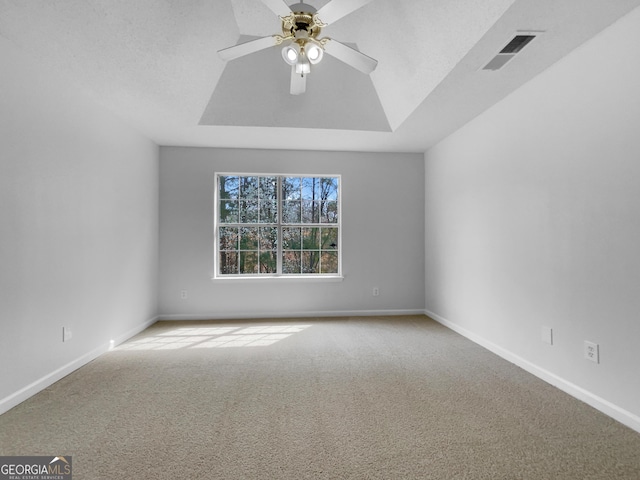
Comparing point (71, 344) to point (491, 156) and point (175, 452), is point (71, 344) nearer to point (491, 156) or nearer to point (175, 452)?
point (175, 452)

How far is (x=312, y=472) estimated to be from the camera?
5.03 feet

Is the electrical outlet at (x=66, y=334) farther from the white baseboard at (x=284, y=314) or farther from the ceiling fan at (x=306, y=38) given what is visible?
the ceiling fan at (x=306, y=38)

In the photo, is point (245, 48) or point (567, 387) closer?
point (245, 48)

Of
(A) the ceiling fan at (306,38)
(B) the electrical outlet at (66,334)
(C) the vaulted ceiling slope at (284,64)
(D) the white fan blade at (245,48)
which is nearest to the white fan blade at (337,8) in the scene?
(A) the ceiling fan at (306,38)

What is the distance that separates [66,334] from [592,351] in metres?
3.86

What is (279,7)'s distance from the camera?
6.44 feet

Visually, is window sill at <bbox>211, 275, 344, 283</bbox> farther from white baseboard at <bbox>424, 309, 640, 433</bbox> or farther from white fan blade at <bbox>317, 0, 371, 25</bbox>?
white fan blade at <bbox>317, 0, 371, 25</bbox>

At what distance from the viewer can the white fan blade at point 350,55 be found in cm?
214

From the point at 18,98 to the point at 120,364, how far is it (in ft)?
7.15

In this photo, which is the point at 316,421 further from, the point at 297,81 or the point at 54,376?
the point at 297,81

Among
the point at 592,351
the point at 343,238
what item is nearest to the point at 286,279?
the point at 343,238

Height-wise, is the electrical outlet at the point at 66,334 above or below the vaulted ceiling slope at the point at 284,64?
below

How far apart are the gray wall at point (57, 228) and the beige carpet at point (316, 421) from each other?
29 cm

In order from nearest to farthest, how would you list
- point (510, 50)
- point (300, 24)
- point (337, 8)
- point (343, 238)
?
point (337, 8) < point (300, 24) < point (510, 50) < point (343, 238)
